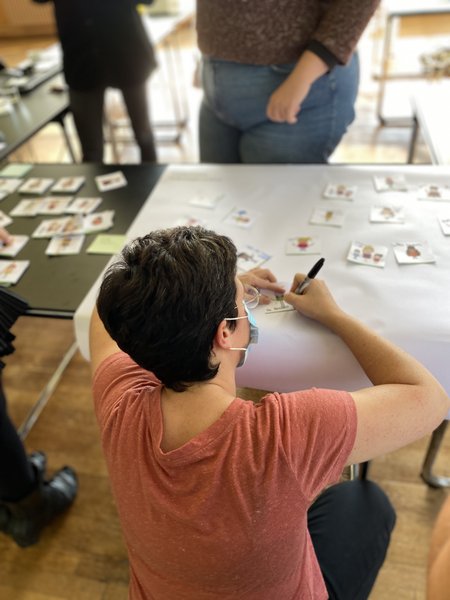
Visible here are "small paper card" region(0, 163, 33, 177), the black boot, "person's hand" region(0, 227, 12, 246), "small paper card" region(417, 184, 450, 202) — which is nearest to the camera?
"small paper card" region(417, 184, 450, 202)

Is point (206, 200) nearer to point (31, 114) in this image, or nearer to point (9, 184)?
point (9, 184)

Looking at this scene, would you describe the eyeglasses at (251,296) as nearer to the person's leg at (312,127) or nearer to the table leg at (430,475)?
the person's leg at (312,127)

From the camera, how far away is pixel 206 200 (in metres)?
1.48

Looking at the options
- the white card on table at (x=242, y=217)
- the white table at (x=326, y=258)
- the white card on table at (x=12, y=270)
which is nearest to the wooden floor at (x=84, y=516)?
the white table at (x=326, y=258)

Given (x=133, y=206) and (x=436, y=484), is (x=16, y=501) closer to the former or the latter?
(x=133, y=206)

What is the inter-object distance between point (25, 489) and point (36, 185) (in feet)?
3.35

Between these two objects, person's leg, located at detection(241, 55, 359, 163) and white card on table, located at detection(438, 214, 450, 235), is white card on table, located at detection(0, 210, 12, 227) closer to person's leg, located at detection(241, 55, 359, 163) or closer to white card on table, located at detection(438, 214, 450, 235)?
person's leg, located at detection(241, 55, 359, 163)

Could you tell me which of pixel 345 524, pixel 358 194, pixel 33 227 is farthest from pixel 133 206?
pixel 345 524

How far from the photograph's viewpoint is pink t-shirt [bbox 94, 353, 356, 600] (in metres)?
0.66

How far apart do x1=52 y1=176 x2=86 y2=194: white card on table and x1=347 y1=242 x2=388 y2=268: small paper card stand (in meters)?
1.00

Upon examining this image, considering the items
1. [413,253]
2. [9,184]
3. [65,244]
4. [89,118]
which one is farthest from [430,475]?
[89,118]

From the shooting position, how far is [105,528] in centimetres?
164

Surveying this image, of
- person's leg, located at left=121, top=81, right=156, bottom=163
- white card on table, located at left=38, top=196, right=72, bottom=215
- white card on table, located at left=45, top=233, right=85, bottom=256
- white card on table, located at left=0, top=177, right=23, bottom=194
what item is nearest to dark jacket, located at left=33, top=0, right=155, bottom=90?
person's leg, located at left=121, top=81, right=156, bottom=163

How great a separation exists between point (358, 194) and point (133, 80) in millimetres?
1555
